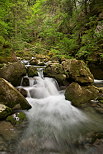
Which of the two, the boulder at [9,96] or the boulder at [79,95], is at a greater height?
the boulder at [9,96]

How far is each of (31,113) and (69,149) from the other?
7.39ft

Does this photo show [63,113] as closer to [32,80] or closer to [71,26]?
[32,80]

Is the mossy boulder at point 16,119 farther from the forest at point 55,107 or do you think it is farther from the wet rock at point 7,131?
the wet rock at point 7,131

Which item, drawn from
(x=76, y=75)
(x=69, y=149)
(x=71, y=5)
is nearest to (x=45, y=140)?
(x=69, y=149)

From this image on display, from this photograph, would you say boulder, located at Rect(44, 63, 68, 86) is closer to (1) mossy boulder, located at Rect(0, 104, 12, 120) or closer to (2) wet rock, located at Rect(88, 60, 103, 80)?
(2) wet rock, located at Rect(88, 60, 103, 80)

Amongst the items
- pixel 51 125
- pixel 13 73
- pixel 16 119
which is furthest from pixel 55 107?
pixel 13 73

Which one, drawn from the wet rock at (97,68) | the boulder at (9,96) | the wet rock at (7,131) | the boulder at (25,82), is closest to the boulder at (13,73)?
the boulder at (25,82)

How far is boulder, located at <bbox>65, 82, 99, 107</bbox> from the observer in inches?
222

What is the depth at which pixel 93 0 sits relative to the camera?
8859mm

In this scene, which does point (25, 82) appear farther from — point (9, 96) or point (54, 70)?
point (9, 96)

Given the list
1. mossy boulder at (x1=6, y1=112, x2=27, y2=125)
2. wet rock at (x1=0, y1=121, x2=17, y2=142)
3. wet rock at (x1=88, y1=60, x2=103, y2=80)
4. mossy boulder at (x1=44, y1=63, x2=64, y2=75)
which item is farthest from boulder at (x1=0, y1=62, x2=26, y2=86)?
wet rock at (x1=88, y1=60, x2=103, y2=80)

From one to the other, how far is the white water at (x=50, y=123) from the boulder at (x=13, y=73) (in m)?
0.78

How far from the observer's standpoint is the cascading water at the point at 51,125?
3113mm

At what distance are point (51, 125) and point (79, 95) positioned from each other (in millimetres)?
2058
